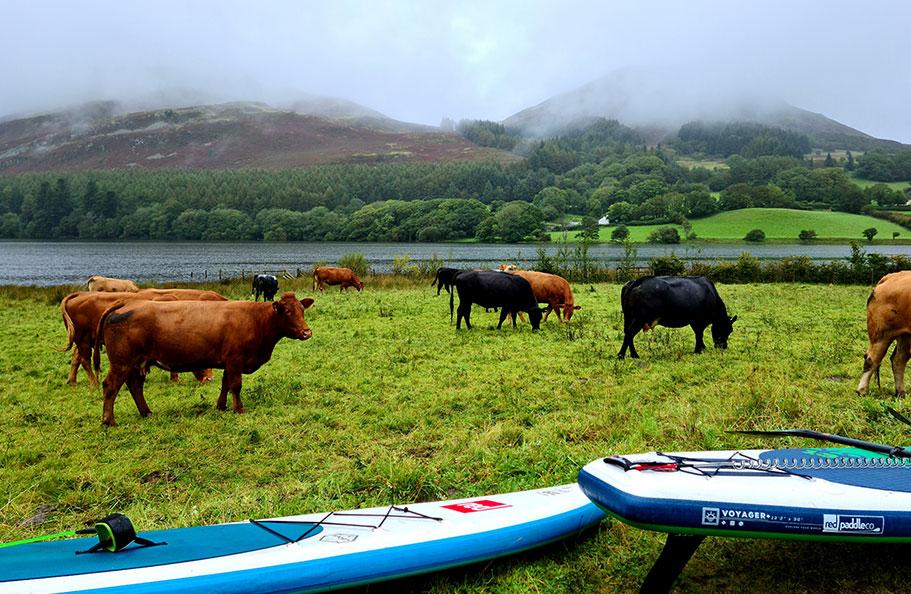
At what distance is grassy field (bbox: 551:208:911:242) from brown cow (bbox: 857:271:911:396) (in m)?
74.1

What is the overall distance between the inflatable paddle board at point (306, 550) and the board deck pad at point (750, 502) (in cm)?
66

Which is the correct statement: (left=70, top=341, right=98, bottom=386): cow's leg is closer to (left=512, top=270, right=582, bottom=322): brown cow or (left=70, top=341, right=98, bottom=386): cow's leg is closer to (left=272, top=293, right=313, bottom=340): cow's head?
(left=272, top=293, right=313, bottom=340): cow's head

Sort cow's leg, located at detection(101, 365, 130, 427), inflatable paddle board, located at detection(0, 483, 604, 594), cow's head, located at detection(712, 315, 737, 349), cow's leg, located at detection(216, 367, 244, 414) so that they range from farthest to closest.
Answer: cow's head, located at detection(712, 315, 737, 349), cow's leg, located at detection(216, 367, 244, 414), cow's leg, located at detection(101, 365, 130, 427), inflatable paddle board, located at detection(0, 483, 604, 594)

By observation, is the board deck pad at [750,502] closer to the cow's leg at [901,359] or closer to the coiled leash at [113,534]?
the coiled leash at [113,534]

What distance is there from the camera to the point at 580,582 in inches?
140

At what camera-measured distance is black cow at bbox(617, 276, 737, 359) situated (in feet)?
36.3

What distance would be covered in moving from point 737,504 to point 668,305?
8545mm

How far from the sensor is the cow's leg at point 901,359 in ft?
25.4

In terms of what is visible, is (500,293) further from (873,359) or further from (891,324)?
→ (891,324)

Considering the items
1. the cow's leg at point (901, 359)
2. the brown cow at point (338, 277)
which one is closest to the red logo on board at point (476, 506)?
the cow's leg at point (901, 359)

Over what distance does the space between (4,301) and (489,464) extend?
79.6 ft

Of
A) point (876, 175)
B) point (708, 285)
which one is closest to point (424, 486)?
point (708, 285)

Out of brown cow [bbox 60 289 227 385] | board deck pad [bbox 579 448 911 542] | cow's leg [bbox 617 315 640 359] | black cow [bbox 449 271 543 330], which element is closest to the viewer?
board deck pad [bbox 579 448 911 542]

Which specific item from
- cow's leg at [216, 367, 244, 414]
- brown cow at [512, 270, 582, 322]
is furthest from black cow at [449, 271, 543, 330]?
cow's leg at [216, 367, 244, 414]
